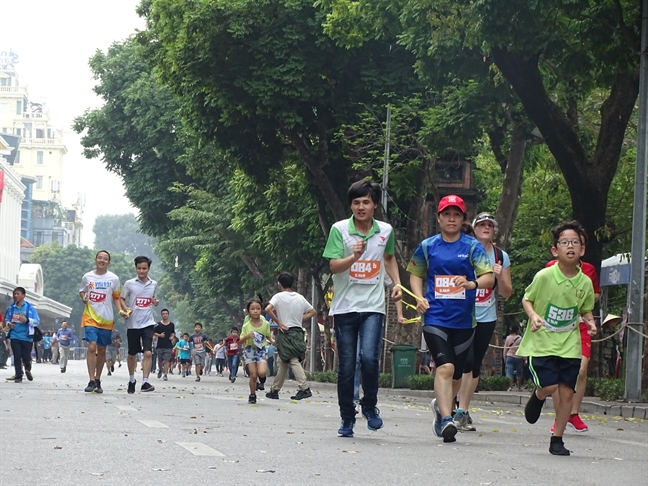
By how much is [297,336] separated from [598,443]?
7214mm

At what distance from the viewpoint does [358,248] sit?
387 inches

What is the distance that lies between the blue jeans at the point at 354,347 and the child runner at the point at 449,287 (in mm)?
426

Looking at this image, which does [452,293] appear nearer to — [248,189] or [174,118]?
[248,189]

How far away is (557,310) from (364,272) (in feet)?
4.74

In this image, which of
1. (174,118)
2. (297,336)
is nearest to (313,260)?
(174,118)

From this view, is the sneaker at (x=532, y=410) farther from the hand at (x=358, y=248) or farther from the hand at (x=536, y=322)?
the hand at (x=358, y=248)

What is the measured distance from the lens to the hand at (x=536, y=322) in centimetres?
953

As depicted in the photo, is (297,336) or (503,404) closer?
(297,336)

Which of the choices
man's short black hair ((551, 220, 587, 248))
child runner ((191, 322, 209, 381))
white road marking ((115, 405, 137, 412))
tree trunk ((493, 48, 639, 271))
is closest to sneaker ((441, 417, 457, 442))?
man's short black hair ((551, 220, 587, 248))

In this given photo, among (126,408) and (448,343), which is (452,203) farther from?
(126,408)

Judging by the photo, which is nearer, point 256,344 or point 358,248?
point 358,248

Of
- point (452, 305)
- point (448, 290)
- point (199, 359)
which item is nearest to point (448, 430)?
point (452, 305)

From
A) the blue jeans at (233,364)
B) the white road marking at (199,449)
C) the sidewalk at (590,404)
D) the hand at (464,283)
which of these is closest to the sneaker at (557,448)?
the hand at (464,283)

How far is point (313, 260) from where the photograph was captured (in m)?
37.8
